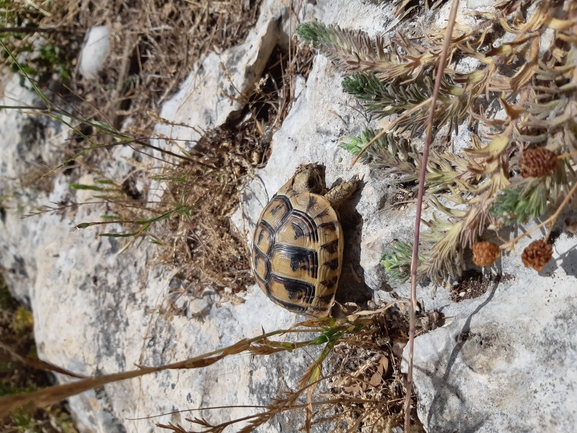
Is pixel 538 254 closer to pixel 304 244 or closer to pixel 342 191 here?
pixel 342 191

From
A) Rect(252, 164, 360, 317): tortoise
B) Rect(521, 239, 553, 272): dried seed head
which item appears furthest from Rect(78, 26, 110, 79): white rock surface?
Rect(521, 239, 553, 272): dried seed head

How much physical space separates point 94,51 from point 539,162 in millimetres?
4330

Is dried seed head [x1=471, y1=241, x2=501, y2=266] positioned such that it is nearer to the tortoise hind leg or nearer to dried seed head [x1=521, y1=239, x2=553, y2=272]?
dried seed head [x1=521, y1=239, x2=553, y2=272]

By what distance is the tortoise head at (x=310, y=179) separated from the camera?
2.82m

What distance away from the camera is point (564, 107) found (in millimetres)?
1634

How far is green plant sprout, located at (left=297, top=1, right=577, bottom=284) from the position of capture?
1638 mm

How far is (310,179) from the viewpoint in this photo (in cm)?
282

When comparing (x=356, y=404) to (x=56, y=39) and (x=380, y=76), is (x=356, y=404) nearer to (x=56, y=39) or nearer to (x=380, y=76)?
(x=380, y=76)

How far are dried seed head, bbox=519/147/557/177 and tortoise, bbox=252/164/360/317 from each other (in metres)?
1.18

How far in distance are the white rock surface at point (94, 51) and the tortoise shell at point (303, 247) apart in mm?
2766

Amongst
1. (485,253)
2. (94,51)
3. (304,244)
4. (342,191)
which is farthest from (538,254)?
(94,51)

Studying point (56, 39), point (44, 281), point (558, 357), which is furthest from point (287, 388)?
point (56, 39)

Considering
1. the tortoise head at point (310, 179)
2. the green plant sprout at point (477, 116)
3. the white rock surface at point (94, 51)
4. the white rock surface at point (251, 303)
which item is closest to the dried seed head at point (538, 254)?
the green plant sprout at point (477, 116)

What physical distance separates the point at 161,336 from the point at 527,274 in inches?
110
